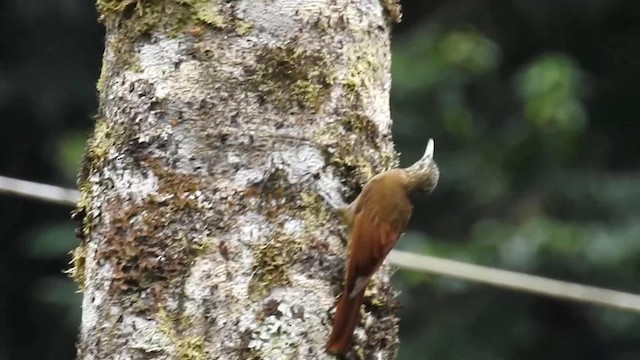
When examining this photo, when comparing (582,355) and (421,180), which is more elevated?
(421,180)

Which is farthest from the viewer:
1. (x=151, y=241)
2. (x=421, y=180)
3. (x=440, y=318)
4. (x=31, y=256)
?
(x=31, y=256)

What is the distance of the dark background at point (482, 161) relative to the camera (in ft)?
14.6

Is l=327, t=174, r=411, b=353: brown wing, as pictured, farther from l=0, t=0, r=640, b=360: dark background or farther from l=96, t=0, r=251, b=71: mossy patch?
l=0, t=0, r=640, b=360: dark background

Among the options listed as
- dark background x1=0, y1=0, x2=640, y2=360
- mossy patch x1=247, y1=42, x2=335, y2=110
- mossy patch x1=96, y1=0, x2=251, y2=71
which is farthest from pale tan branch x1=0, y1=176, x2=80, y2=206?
dark background x1=0, y1=0, x2=640, y2=360

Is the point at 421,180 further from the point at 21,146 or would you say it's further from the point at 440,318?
the point at 21,146

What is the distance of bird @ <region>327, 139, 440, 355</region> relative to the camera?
1.71m

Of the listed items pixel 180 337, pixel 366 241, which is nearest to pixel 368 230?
pixel 366 241

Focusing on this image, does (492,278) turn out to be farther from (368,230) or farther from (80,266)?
(80,266)

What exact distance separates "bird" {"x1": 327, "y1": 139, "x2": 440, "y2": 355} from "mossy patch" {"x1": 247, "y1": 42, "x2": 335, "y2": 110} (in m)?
0.17

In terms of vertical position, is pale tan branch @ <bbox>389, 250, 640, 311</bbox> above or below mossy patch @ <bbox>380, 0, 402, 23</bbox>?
below

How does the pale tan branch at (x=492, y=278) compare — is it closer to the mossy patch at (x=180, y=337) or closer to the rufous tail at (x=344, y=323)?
the rufous tail at (x=344, y=323)

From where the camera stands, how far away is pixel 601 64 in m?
5.34

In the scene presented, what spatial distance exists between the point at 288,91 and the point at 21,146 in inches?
154

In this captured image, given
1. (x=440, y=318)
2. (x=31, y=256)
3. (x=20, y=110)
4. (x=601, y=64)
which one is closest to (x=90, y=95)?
(x=20, y=110)
